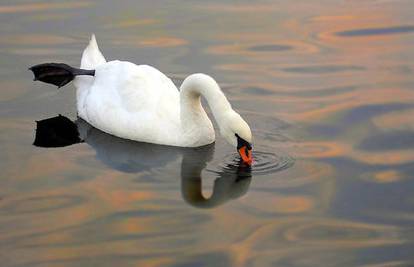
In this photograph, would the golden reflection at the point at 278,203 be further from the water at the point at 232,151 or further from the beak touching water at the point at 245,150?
the beak touching water at the point at 245,150

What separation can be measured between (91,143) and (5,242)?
228 centimetres

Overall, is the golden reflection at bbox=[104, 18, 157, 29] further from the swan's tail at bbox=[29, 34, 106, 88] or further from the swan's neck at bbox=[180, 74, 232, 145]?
the swan's neck at bbox=[180, 74, 232, 145]

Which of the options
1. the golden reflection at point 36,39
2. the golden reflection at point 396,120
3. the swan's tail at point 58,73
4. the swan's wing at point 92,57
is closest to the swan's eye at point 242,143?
the golden reflection at point 396,120

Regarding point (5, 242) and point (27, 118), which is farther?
point (27, 118)

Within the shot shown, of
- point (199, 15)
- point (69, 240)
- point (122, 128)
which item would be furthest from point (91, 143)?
point (199, 15)

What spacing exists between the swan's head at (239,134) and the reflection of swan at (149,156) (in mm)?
102

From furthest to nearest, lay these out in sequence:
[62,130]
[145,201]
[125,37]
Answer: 1. [125,37]
2. [62,130]
3. [145,201]

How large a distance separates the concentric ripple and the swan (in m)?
0.10

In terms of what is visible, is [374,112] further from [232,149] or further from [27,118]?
[27,118]

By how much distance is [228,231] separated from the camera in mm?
7609

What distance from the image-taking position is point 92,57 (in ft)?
35.9

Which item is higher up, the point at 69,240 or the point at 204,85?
the point at 204,85

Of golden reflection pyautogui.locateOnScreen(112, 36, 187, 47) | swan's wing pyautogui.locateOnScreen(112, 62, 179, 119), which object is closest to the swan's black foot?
swan's wing pyautogui.locateOnScreen(112, 62, 179, 119)

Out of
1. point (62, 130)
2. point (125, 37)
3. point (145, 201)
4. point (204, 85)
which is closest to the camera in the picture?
point (145, 201)
